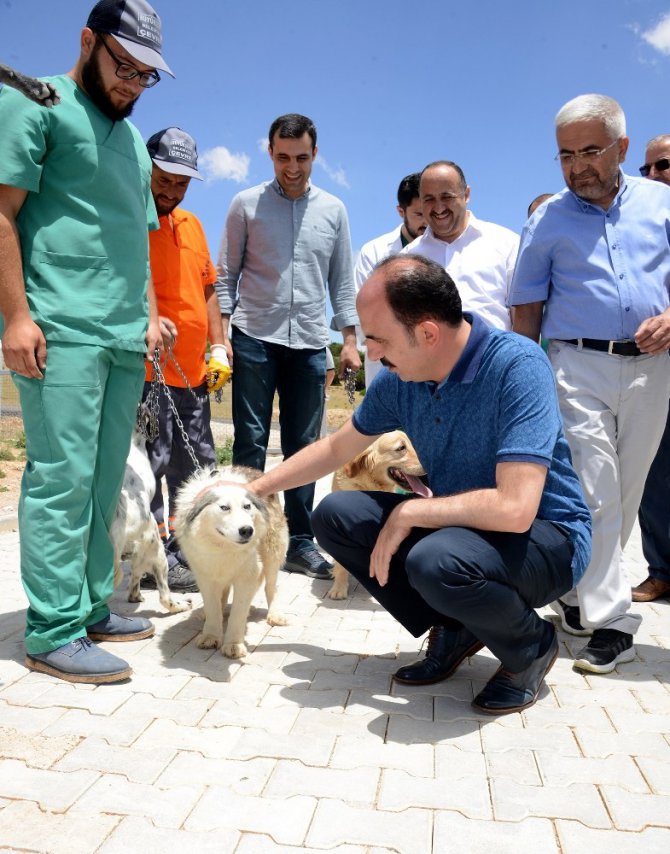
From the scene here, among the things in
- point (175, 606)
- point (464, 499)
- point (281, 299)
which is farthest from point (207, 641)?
point (281, 299)

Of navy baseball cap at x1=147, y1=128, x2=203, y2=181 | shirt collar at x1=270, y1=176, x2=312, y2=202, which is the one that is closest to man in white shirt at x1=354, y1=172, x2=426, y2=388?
shirt collar at x1=270, y1=176, x2=312, y2=202

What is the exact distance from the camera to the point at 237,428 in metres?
5.20

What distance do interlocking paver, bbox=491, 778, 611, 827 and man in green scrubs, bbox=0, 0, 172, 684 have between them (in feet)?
5.44

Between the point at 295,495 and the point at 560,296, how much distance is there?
2.47 meters

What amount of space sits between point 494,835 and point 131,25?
3219mm

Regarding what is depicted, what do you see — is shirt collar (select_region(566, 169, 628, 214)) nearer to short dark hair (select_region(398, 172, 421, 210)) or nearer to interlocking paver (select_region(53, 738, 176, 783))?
short dark hair (select_region(398, 172, 421, 210))

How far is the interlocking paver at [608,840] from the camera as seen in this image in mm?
2086

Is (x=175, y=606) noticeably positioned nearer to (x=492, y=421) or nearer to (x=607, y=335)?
(x=492, y=421)

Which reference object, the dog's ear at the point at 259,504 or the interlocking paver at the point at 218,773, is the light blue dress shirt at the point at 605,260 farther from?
the interlocking paver at the point at 218,773

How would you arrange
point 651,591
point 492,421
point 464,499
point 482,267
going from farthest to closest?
point 651,591, point 482,267, point 492,421, point 464,499

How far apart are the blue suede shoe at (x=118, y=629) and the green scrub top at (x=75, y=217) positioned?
4.63ft

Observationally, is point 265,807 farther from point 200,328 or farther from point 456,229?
point 456,229

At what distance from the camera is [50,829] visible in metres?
2.10

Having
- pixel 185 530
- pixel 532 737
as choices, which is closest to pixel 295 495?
pixel 185 530
